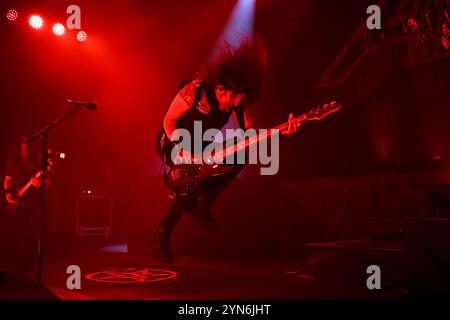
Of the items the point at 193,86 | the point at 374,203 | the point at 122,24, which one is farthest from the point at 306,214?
the point at 122,24

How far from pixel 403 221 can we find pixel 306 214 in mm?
2442

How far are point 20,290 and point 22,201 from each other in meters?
3.31

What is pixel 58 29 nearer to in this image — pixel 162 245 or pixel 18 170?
pixel 18 170

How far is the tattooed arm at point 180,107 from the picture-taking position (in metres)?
4.25

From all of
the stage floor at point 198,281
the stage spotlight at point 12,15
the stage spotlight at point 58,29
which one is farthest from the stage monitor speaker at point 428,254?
the stage spotlight at point 12,15

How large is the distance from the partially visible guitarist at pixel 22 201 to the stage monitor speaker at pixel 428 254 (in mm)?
3834

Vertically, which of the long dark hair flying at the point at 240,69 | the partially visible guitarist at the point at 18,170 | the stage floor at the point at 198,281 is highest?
the long dark hair flying at the point at 240,69

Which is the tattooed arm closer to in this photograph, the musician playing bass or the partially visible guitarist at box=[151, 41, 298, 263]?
the partially visible guitarist at box=[151, 41, 298, 263]

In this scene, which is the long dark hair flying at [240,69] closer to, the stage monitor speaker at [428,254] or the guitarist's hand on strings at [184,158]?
→ the guitarist's hand on strings at [184,158]

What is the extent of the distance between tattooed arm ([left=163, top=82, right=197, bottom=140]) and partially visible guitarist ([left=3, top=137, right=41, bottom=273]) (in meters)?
1.67

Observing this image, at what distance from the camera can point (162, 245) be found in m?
4.32

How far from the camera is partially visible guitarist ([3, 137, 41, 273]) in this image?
476 cm

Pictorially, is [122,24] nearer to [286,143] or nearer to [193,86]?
[193,86]

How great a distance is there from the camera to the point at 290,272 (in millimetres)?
3893
